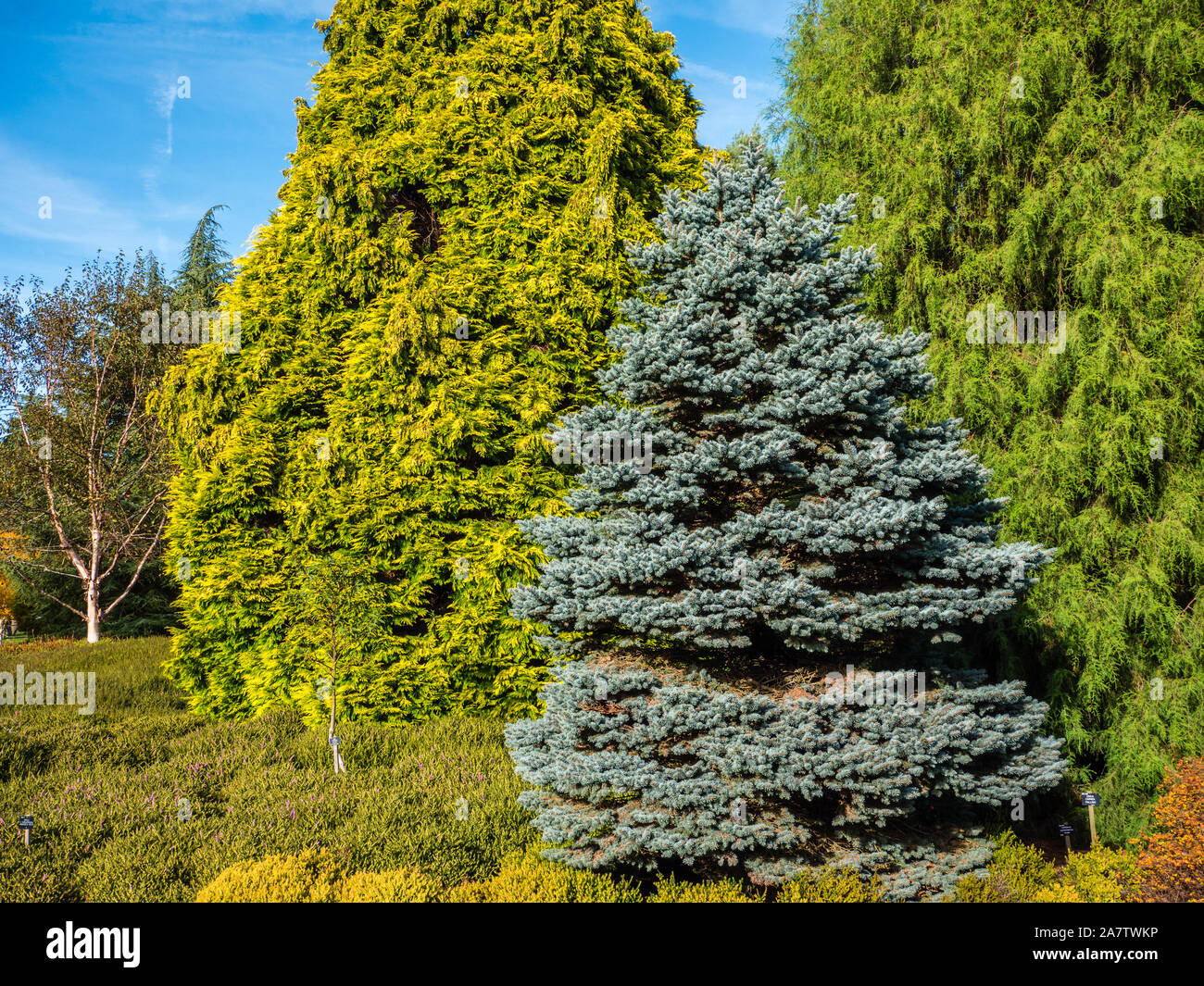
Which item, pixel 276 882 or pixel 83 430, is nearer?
pixel 276 882

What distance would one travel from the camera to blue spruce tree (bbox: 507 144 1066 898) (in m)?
4.38

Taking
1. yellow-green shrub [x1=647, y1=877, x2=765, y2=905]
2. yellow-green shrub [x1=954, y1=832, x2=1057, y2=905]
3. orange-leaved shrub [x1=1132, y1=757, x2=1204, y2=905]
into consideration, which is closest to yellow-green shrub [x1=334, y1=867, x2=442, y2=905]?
yellow-green shrub [x1=647, y1=877, x2=765, y2=905]

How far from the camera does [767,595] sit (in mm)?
4445

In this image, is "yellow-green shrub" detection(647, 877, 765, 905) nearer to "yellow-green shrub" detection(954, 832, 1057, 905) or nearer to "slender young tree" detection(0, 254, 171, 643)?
"yellow-green shrub" detection(954, 832, 1057, 905)

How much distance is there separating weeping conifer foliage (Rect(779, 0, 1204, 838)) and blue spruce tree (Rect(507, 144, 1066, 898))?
87.2 inches

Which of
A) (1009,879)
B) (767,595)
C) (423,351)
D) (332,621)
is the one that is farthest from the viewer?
(423,351)

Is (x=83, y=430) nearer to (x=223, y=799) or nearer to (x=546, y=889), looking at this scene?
(x=223, y=799)

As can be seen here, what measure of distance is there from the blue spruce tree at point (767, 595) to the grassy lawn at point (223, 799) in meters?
1.07

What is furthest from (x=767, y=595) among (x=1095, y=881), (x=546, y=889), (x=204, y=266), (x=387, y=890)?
(x=204, y=266)

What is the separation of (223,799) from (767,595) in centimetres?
514

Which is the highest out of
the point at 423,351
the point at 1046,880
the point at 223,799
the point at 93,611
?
the point at 423,351

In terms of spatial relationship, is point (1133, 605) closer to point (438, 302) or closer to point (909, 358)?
point (909, 358)

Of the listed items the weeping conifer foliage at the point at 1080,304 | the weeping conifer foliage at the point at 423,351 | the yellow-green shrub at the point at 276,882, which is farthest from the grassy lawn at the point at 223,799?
the weeping conifer foliage at the point at 1080,304
